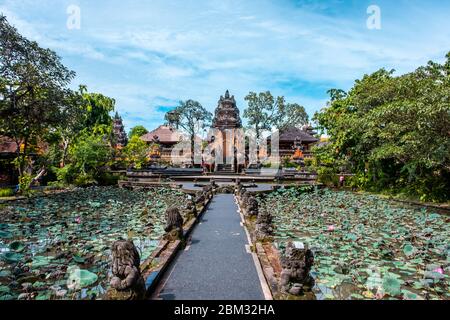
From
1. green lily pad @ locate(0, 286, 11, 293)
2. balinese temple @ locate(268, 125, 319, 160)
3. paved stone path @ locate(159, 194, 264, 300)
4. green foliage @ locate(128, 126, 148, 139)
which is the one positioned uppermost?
green foliage @ locate(128, 126, 148, 139)

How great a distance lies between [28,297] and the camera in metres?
3.91

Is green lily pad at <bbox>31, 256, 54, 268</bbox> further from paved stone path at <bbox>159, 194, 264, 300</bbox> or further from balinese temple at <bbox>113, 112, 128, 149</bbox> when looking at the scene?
balinese temple at <bbox>113, 112, 128, 149</bbox>

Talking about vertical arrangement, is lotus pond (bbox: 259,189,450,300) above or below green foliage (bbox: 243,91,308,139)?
below

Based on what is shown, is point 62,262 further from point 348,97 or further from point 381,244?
point 348,97

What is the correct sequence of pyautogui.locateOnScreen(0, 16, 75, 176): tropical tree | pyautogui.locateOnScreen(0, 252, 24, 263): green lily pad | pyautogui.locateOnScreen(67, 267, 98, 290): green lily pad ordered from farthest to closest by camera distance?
pyautogui.locateOnScreen(0, 16, 75, 176): tropical tree → pyautogui.locateOnScreen(0, 252, 24, 263): green lily pad → pyautogui.locateOnScreen(67, 267, 98, 290): green lily pad

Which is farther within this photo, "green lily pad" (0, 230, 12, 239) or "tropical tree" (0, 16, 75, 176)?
"tropical tree" (0, 16, 75, 176)

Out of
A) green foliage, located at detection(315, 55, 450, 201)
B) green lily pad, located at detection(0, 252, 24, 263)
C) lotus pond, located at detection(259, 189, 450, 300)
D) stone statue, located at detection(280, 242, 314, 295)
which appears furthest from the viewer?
green foliage, located at detection(315, 55, 450, 201)

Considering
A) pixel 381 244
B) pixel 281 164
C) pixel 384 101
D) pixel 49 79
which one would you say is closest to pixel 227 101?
pixel 281 164

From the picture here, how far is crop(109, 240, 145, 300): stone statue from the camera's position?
3645 mm

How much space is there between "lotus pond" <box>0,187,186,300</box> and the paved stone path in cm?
100

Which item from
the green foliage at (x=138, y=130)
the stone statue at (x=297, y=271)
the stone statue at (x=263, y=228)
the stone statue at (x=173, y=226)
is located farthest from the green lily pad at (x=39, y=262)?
the green foliage at (x=138, y=130)

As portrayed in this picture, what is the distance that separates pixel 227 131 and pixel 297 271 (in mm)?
29099

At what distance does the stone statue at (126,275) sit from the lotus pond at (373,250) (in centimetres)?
247

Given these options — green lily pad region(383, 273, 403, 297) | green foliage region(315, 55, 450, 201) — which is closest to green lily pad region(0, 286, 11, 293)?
green lily pad region(383, 273, 403, 297)
